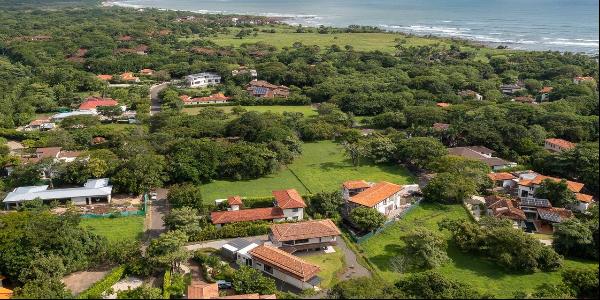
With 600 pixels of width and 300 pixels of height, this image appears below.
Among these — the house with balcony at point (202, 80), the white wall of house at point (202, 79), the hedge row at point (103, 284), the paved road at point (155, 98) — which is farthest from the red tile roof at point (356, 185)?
the white wall of house at point (202, 79)

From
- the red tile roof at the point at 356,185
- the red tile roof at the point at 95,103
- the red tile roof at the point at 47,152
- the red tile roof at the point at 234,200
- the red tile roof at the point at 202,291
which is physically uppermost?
the red tile roof at the point at 95,103

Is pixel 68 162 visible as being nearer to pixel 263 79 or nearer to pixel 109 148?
pixel 109 148

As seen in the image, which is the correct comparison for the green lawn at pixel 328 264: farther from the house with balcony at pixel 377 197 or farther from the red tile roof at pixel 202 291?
the red tile roof at pixel 202 291

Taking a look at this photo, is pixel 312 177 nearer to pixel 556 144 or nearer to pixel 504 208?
pixel 504 208

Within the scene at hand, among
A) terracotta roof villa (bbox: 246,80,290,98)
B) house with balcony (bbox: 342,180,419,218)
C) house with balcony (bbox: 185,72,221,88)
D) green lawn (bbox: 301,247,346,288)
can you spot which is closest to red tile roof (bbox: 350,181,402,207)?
house with balcony (bbox: 342,180,419,218)

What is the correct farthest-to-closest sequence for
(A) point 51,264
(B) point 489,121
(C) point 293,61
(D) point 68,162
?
(C) point 293,61 → (B) point 489,121 → (D) point 68,162 → (A) point 51,264

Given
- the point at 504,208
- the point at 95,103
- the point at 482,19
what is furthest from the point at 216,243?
the point at 482,19

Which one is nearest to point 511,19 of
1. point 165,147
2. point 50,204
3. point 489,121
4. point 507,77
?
point 507,77

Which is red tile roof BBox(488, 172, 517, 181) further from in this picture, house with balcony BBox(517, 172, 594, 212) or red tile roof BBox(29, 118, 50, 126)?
red tile roof BBox(29, 118, 50, 126)
